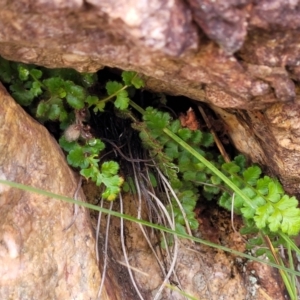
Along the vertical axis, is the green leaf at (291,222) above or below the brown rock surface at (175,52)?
below

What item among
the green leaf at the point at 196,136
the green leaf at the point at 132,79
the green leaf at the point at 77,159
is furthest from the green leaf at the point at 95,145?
the green leaf at the point at 196,136

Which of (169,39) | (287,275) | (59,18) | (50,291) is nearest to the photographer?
(169,39)

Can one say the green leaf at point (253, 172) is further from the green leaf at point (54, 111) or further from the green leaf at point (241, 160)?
the green leaf at point (54, 111)

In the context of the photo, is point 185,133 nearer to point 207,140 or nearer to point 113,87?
point 207,140

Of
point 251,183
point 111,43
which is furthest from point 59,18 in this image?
point 251,183

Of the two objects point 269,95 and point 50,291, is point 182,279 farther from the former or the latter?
point 269,95

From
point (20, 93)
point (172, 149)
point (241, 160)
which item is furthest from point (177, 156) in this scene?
point (20, 93)

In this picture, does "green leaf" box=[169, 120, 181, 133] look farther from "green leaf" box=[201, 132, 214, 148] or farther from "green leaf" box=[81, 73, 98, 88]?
"green leaf" box=[81, 73, 98, 88]
